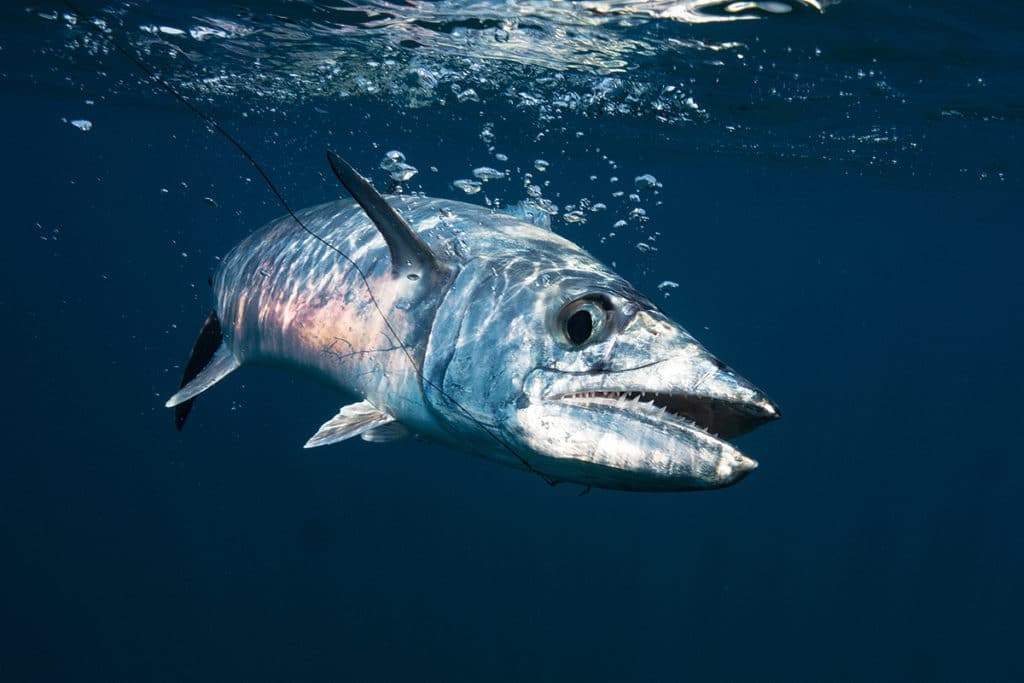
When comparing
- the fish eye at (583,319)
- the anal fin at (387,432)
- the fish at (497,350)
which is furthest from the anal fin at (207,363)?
the fish eye at (583,319)

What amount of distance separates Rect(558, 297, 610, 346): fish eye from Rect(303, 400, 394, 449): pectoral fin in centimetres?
116

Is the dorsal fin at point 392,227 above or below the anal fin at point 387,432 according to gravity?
above

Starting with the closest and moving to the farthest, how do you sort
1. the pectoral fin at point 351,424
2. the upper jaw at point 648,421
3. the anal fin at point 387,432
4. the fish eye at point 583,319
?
the upper jaw at point 648,421
the fish eye at point 583,319
the pectoral fin at point 351,424
the anal fin at point 387,432

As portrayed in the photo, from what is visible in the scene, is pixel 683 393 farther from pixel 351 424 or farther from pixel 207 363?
pixel 207 363

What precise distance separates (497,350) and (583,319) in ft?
1.22

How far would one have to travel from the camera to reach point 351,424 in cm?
306

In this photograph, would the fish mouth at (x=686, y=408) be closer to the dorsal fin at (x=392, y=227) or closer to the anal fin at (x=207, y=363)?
the dorsal fin at (x=392, y=227)

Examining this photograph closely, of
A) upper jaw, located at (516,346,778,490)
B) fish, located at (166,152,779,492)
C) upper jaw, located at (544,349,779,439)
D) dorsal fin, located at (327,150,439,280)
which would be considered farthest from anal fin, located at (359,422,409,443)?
upper jaw, located at (544,349,779,439)

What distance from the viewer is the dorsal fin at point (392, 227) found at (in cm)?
235

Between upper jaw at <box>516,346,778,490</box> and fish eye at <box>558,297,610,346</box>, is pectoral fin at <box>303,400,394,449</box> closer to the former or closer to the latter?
upper jaw at <box>516,346,778,490</box>

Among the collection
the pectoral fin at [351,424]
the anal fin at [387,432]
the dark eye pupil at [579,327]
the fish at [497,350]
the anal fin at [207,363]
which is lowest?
the anal fin at [207,363]

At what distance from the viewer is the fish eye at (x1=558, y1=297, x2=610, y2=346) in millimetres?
2268

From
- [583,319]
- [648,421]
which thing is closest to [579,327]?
[583,319]

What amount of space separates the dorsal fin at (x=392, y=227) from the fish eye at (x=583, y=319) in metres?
0.77
